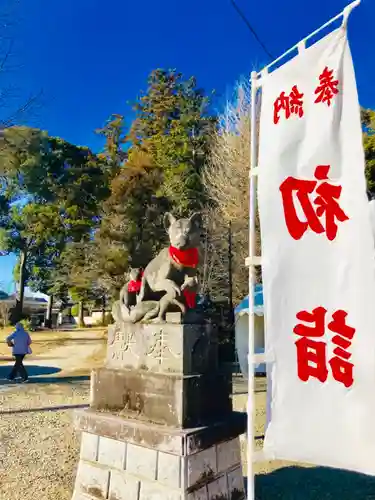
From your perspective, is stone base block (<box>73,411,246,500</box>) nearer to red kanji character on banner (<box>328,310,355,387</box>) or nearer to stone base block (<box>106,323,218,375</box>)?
stone base block (<box>106,323,218,375</box>)

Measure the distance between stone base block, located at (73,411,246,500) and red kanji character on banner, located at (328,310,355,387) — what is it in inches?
56.8

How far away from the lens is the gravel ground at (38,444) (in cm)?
451

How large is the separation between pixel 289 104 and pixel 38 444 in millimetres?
5949

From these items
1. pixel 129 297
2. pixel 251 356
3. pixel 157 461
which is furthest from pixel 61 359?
pixel 251 356

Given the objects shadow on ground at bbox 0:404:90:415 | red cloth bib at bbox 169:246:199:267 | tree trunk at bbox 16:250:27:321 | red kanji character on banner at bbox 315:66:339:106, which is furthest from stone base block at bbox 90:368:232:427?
tree trunk at bbox 16:250:27:321

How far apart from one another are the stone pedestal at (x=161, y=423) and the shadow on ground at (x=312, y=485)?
78cm

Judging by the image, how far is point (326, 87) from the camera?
8.61 ft

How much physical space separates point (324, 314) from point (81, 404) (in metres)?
7.44

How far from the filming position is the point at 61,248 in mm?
24203

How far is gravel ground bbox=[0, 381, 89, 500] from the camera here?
4512mm

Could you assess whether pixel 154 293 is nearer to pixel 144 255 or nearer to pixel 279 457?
pixel 279 457

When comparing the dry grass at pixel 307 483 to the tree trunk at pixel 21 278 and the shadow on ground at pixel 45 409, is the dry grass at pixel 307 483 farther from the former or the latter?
the tree trunk at pixel 21 278

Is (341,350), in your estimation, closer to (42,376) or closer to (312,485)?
(312,485)

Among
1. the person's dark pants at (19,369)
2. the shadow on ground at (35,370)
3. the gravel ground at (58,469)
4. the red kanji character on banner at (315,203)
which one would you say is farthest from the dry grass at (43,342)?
the red kanji character on banner at (315,203)
